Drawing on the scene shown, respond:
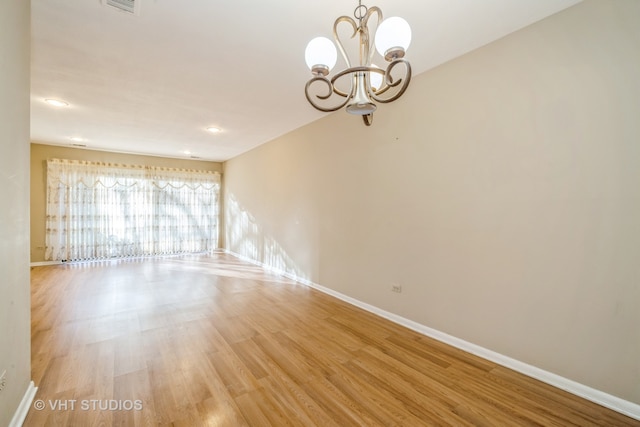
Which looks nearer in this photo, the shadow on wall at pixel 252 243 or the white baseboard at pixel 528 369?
the white baseboard at pixel 528 369

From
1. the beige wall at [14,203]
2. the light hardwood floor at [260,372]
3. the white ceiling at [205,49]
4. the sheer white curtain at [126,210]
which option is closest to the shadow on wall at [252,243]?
the sheer white curtain at [126,210]

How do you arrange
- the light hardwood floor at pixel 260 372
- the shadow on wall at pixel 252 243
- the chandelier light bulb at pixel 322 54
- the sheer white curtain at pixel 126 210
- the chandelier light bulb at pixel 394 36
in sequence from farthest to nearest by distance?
the sheer white curtain at pixel 126 210
the shadow on wall at pixel 252 243
the light hardwood floor at pixel 260 372
the chandelier light bulb at pixel 322 54
the chandelier light bulb at pixel 394 36

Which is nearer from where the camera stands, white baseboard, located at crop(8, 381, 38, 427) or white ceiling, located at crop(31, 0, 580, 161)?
white baseboard, located at crop(8, 381, 38, 427)

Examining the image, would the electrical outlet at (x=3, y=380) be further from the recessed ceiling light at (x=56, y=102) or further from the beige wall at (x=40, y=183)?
the beige wall at (x=40, y=183)

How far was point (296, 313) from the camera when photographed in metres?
3.22

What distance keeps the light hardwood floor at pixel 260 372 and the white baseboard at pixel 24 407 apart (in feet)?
0.12

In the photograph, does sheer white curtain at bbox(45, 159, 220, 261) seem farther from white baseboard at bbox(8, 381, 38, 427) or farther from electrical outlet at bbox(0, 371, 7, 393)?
electrical outlet at bbox(0, 371, 7, 393)

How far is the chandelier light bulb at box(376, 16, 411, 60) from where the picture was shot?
127 cm

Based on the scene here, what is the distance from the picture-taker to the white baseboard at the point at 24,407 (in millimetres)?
1480

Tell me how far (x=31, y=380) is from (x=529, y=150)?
401 cm

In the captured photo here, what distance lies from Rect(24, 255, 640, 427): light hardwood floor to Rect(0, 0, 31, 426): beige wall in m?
0.35

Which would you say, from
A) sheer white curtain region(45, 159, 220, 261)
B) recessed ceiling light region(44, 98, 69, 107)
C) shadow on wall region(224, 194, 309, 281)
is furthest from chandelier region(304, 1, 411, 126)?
sheer white curtain region(45, 159, 220, 261)

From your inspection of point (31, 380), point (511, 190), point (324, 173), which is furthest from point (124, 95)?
point (511, 190)

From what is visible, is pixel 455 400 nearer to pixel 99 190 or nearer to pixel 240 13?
pixel 240 13
